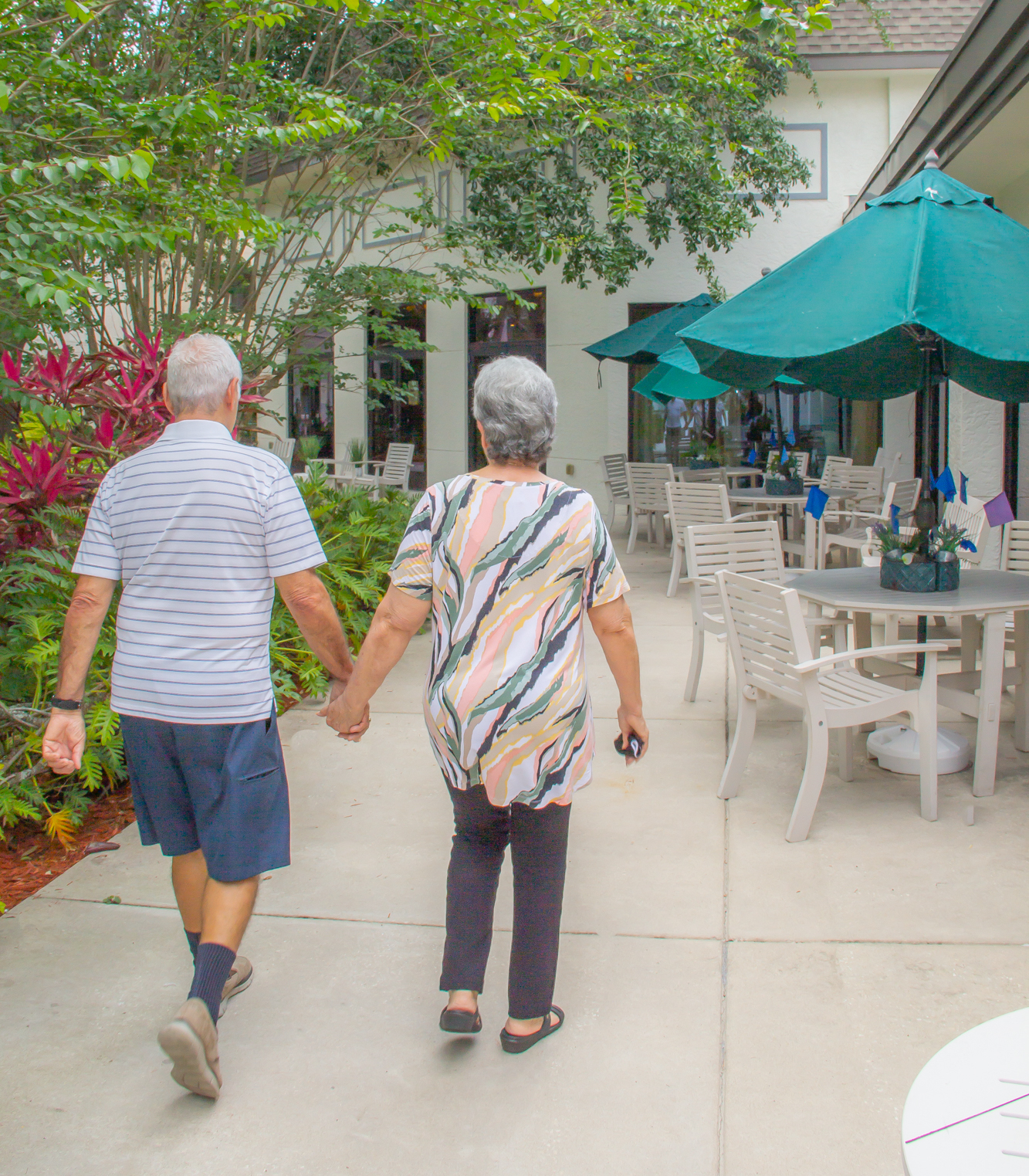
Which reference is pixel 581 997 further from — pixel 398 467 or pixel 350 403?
pixel 350 403

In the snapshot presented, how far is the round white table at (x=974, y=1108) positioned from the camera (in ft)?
3.73

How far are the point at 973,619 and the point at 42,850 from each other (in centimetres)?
432

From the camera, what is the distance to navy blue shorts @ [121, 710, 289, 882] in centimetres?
244

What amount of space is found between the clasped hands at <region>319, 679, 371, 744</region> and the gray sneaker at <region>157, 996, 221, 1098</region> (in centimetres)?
69

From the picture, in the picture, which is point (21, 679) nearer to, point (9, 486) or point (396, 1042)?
point (9, 486)

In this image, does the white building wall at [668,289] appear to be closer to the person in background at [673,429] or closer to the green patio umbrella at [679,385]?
the person in background at [673,429]

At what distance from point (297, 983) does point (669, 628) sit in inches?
201

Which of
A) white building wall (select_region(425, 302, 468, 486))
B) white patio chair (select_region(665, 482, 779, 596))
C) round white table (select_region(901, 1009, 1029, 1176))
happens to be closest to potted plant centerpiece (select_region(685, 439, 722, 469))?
white patio chair (select_region(665, 482, 779, 596))

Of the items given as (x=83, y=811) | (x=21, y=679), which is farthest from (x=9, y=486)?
(x=83, y=811)

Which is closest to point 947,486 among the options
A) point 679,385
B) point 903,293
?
point 903,293

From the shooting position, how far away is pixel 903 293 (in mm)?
4168

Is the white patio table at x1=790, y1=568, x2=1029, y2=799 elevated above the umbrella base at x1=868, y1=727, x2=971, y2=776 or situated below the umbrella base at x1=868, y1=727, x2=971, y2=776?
above

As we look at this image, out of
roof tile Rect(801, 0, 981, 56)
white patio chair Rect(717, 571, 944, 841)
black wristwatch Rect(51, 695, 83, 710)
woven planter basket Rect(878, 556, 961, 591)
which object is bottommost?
white patio chair Rect(717, 571, 944, 841)

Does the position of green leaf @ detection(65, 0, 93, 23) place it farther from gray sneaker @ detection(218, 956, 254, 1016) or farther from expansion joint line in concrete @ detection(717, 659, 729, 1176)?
expansion joint line in concrete @ detection(717, 659, 729, 1176)
